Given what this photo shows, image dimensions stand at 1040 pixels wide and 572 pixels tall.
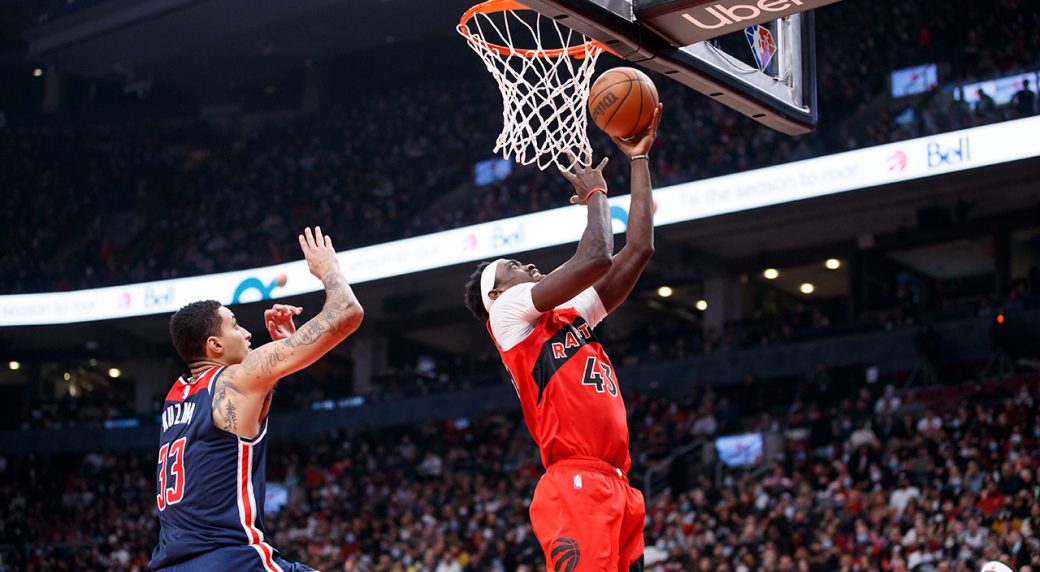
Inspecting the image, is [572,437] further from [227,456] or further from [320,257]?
[227,456]

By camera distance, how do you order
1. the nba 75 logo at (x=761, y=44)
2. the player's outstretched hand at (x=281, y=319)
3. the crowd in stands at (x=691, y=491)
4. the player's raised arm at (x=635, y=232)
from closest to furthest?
the player's outstretched hand at (x=281, y=319)
the player's raised arm at (x=635, y=232)
the nba 75 logo at (x=761, y=44)
the crowd in stands at (x=691, y=491)

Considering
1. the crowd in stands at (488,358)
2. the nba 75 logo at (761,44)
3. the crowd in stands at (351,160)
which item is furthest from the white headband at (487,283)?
the crowd in stands at (488,358)

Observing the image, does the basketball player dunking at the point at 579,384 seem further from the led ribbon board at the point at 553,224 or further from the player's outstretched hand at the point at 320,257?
the led ribbon board at the point at 553,224

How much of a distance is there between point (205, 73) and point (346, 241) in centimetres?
920

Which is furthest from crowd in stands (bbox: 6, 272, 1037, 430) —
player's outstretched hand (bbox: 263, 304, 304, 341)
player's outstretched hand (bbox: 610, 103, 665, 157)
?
player's outstretched hand (bbox: 263, 304, 304, 341)

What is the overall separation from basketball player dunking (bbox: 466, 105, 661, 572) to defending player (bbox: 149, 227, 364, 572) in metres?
0.80

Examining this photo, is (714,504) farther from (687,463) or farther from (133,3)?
(133,3)

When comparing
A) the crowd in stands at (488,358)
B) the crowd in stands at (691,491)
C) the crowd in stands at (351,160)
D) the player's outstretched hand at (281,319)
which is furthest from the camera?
the crowd in stands at (351,160)

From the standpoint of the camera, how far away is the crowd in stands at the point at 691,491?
13.5m

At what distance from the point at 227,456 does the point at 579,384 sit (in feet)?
4.32

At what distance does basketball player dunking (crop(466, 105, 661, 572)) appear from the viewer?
173 inches

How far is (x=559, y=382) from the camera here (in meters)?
4.58

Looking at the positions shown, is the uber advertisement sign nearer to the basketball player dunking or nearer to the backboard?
the backboard

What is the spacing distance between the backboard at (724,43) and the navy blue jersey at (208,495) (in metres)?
1.90
